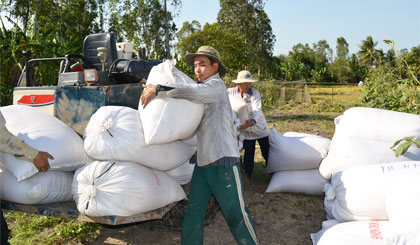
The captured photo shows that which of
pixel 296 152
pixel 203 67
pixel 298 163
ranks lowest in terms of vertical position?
pixel 298 163

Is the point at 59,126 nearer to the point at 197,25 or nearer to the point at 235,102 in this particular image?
the point at 235,102

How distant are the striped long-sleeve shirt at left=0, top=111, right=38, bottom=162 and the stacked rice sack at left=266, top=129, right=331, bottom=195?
2586mm

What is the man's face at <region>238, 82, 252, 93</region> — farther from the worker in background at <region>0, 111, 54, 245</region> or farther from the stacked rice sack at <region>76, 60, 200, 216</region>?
the worker in background at <region>0, 111, 54, 245</region>

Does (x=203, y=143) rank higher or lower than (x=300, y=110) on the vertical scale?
higher

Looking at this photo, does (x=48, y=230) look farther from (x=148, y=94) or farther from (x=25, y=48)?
(x=25, y=48)

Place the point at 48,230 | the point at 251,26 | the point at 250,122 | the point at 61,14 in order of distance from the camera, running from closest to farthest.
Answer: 1. the point at 48,230
2. the point at 250,122
3. the point at 61,14
4. the point at 251,26

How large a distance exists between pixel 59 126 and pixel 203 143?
1.12m

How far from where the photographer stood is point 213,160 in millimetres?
2275

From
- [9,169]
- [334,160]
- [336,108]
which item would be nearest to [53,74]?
[9,169]

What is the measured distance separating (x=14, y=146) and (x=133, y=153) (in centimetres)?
72

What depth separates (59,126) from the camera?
2.58 metres

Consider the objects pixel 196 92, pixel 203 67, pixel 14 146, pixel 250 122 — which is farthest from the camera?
pixel 250 122

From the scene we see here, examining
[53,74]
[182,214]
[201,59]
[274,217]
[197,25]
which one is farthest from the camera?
[197,25]

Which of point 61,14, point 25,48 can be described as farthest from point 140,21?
point 25,48
